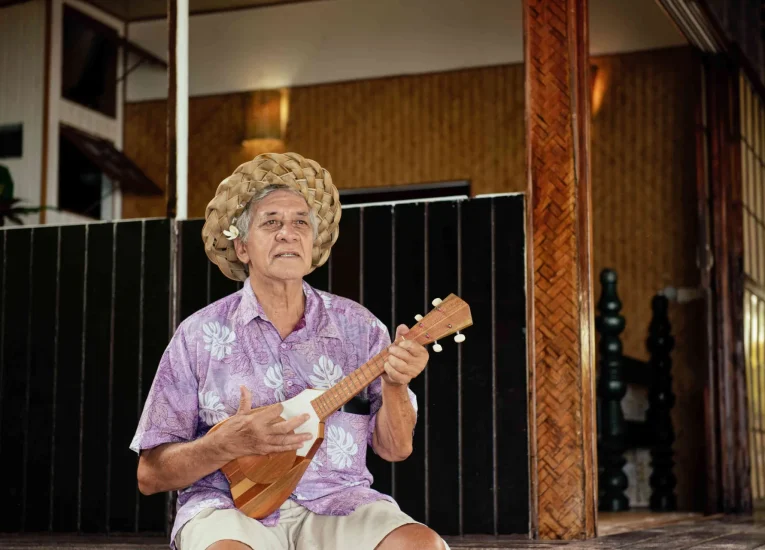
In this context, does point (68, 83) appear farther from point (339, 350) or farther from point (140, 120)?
point (339, 350)

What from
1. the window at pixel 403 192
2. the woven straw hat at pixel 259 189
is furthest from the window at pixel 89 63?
the woven straw hat at pixel 259 189

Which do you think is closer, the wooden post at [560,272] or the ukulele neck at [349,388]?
the ukulele neck at [349,388]

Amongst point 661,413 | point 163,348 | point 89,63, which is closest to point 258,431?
point 163,348

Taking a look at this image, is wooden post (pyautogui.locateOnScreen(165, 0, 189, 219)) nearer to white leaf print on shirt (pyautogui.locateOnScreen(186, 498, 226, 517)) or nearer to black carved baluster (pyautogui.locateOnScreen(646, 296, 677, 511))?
white leaf print on shirt (pyautogui.locateOnScreen(186, 498, 226, 517))

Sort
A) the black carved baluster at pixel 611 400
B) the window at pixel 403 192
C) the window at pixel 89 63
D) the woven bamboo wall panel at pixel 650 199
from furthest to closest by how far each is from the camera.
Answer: the window at pixel 89 63 → the window at pixel 403 192 → the woven bamboo wall panel at pixel 650 199 → the black carved baluster at pixel 611 400

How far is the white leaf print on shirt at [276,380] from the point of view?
2.14 metres

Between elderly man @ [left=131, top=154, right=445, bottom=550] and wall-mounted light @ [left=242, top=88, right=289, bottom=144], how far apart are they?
249 inches

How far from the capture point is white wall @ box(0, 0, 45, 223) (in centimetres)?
817

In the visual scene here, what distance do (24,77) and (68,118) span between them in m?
0.45

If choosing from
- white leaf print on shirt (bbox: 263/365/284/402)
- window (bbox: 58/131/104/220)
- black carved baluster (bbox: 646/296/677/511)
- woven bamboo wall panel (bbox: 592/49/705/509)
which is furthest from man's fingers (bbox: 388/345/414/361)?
window (bbox: 58/131/104/220)

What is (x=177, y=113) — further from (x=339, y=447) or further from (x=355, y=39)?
(x=355, y=39)

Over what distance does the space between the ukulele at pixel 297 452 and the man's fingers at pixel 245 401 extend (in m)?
0.10

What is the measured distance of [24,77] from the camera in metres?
8.33

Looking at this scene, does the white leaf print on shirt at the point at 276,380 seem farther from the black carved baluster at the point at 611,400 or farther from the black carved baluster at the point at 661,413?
the black carved baluster at the point at 661,413
